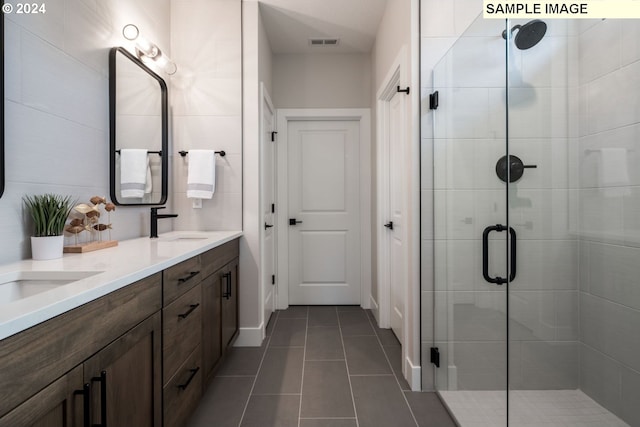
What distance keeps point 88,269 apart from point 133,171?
1088 millimetres

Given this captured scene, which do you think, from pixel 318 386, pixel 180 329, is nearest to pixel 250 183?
pixel 180 329

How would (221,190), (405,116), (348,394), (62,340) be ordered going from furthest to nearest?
(221,190), (405,116), (348,394), (62,340)

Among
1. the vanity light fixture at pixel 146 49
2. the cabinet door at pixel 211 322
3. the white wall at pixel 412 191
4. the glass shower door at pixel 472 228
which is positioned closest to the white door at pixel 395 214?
the white wall at pixel 412 191

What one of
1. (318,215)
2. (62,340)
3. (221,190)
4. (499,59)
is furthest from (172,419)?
(318,215)

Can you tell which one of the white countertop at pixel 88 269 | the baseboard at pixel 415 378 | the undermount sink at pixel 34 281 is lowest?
the baseboard at pixel 415 378

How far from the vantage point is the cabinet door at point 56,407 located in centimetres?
61

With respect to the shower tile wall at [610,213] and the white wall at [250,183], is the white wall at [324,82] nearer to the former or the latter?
the white wall at [250,183]

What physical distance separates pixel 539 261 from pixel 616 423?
2.11 feet

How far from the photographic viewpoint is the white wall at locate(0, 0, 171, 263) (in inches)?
46.8

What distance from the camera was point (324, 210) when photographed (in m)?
3.42

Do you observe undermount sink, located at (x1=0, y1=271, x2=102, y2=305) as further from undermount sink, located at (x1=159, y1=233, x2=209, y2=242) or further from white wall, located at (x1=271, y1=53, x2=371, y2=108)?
white wall, located at (x1=271, y1=53, x2=371, y2=108)

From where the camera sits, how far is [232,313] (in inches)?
88.1

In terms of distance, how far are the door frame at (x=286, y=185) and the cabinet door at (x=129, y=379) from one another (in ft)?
7.17

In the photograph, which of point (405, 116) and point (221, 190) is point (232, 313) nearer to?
point (221, 190)
